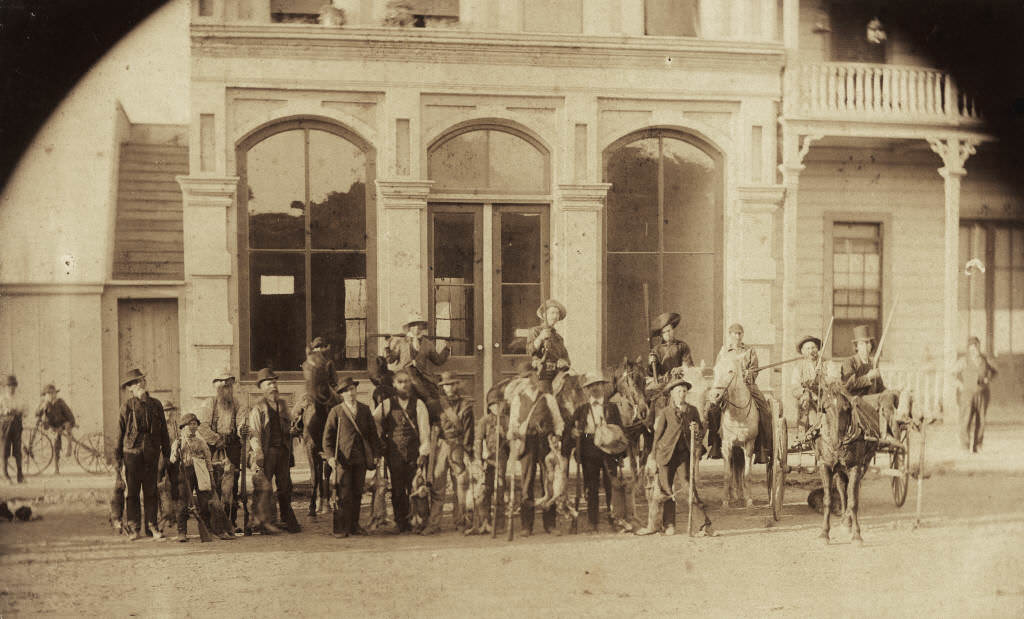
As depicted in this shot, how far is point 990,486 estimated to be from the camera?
323 inches

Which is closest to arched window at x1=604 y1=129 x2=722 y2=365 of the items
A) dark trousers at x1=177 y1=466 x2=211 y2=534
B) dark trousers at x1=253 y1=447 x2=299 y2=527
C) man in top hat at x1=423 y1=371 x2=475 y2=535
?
man in top hat at x1=423 y1=371 x2=475 y2=535

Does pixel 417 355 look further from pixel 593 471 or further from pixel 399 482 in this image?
pixel 593 471

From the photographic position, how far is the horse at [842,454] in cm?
780

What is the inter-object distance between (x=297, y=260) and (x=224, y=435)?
1803 mm

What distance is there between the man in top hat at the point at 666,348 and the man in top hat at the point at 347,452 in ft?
9.22

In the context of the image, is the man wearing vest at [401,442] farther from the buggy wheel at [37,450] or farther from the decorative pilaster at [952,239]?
the decorative pilaster at [952,239]

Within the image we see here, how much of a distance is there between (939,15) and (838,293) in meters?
2.64

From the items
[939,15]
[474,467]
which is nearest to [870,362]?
[939,15]

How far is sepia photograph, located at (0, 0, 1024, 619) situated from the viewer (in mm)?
7391

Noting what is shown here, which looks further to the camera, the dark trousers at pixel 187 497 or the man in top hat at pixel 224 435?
the man in top hat at pixel 224 435

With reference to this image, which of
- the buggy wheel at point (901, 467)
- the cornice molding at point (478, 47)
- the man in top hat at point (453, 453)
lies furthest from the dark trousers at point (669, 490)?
the cornice molding at point (478, 47)

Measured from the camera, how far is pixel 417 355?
8016 millimetres

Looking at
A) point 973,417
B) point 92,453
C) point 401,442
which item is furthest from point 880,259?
point 92,453

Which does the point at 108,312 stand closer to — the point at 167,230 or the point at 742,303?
the point at 167,230
